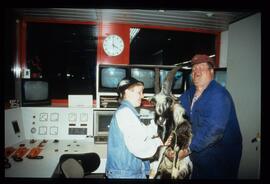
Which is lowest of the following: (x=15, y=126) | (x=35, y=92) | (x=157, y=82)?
(x=15, y=126)

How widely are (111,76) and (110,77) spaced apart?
0.8 inches

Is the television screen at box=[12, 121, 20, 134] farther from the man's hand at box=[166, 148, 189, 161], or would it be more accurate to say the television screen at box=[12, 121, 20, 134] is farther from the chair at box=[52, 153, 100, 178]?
the man's hand at box=[166, 148, 189, 161]

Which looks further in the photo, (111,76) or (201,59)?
(111,76)

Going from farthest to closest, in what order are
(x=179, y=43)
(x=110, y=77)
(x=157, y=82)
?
(x=179, y=43) → (x=110, y=77) → (x=157, y=82)

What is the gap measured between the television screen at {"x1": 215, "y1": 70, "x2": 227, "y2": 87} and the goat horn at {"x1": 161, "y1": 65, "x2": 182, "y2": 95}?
1.44ft

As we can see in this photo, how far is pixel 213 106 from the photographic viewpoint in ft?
7.36

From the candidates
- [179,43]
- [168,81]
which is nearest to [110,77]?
[168,81]

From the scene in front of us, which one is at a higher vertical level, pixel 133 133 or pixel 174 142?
pixel 133 133

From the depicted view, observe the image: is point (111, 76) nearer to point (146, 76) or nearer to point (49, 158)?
point (146, 76)

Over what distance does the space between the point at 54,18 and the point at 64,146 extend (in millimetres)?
2093

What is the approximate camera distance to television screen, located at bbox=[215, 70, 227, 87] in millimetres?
2505

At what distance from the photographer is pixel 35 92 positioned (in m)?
2.86

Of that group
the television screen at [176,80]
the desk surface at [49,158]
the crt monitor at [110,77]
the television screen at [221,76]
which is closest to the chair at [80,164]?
the desk surface at [49,158]

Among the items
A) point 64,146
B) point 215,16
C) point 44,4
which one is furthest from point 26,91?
point 215,16
